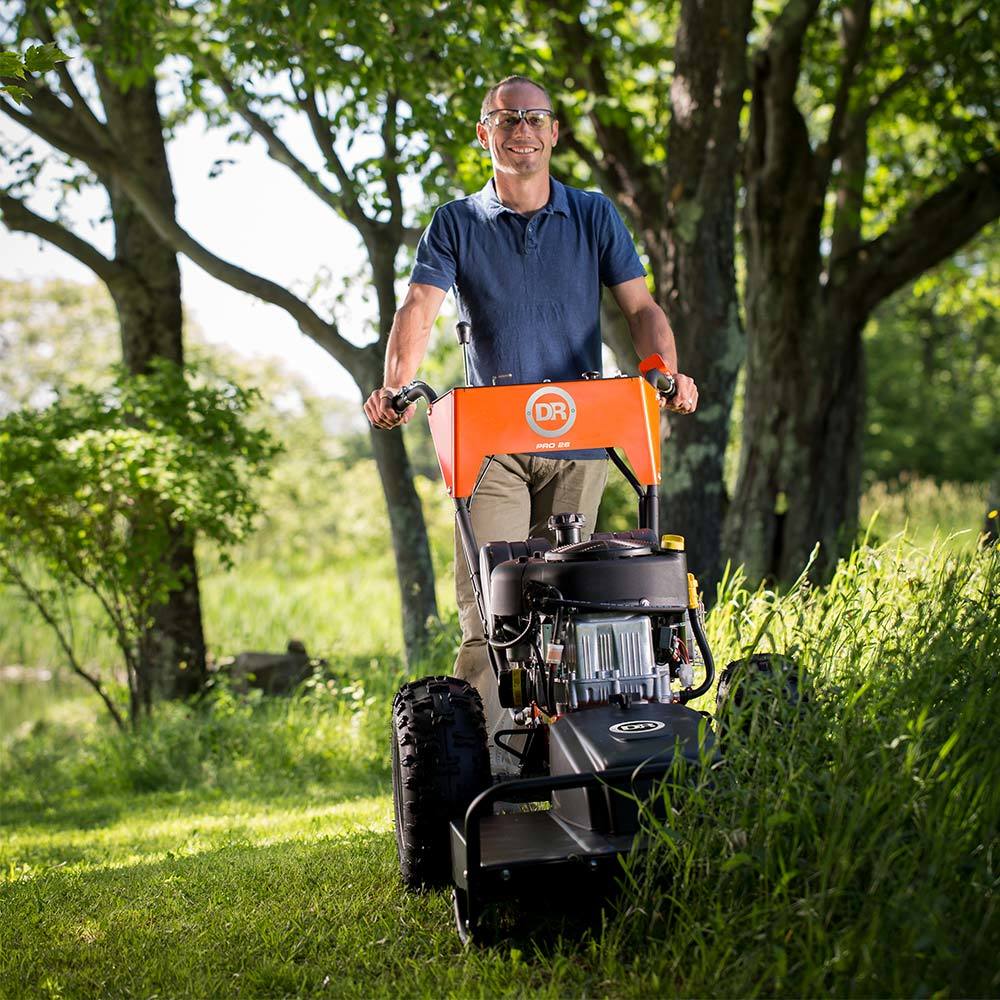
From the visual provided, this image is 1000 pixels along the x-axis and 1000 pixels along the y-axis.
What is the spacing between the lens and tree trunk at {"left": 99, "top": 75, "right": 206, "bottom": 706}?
948 centimetres

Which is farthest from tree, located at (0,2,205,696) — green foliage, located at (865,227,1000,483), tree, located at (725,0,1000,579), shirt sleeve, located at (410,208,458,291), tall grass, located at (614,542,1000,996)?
green foliage, located at (865,227,1000,483)

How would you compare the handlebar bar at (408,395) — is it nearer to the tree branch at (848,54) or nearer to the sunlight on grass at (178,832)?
the sunlight on grass at (178,832)

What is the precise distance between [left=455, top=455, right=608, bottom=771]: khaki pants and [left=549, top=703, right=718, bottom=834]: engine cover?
0.90 meters

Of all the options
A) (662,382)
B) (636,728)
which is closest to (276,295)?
(662,382)

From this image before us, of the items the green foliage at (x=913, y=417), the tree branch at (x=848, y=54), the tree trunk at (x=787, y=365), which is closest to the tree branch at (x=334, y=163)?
the tree trunk at (x=787, y=365)

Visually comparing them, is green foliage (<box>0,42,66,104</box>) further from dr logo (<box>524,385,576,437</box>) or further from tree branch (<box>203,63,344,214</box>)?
tree branch (<box>203,63,344,214</box>)

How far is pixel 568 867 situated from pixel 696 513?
17.4 feet

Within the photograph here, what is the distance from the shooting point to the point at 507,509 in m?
4.20

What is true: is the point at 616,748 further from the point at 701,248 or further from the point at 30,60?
the point at 701,248

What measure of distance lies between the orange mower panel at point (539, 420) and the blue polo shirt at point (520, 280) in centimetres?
31

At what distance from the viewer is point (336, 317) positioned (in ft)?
31.3

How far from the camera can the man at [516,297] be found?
413 cm

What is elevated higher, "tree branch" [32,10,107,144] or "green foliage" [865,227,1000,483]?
"tree branch" [32,10,107,144]

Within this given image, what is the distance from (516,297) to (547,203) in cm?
33
